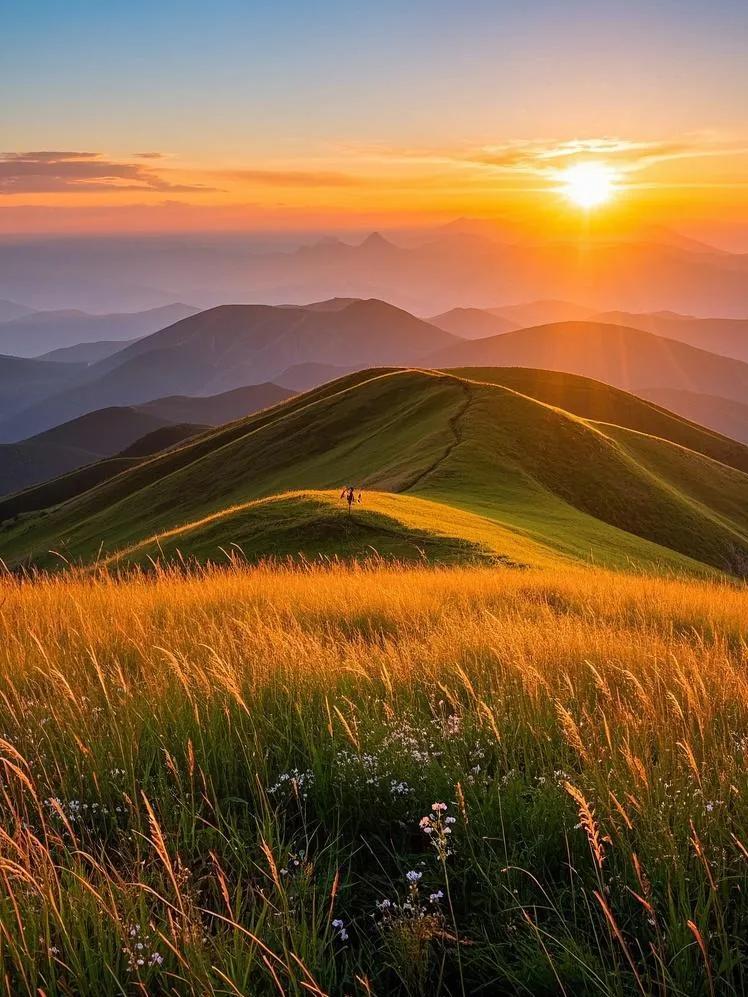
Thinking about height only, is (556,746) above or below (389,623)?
above

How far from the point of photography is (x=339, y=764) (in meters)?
4.18

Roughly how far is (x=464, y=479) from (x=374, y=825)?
35977 mm

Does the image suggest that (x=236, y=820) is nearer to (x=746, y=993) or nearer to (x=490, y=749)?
(x=490, y=749)

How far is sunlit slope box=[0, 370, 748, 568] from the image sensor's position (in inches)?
1403

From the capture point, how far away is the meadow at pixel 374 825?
115 inches

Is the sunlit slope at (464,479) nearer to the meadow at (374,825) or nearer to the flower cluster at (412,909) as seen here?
the meadow at (374,825)

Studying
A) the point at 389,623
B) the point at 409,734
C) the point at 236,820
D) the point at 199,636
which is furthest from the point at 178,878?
the point at 389,623

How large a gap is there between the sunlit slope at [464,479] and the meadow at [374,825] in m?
16.6

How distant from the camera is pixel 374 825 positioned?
4027 millimetres

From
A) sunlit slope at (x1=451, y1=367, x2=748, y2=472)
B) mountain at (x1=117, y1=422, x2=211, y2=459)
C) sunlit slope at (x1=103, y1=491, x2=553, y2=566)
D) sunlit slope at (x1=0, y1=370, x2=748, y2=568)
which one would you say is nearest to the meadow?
sunlit slope at (x1=103, y1=491, x2=553, y2=566)

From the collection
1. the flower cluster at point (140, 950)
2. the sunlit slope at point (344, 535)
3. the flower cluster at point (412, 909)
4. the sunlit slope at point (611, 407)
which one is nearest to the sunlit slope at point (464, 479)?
the sunlit slope at point (344, 535)

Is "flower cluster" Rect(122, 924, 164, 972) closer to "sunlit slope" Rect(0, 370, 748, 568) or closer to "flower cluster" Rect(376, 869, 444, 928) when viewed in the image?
"flower cluster" Rect(376, 869, 444, 928)

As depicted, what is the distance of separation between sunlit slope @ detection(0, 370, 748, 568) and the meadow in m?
16.6

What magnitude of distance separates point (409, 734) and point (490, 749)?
0.50 metres
